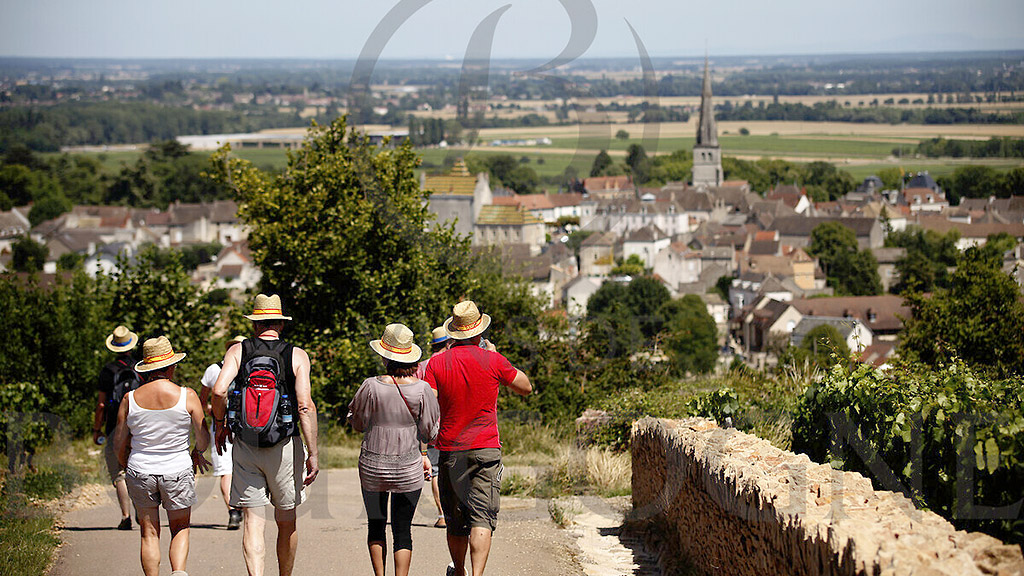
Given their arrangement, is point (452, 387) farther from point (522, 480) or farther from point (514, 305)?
point (514, 305)

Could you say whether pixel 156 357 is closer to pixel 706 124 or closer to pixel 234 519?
pixel 234 519

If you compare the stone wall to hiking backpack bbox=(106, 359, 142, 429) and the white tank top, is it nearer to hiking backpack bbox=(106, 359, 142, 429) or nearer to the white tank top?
the white tank top

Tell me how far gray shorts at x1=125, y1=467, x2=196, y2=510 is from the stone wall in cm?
309

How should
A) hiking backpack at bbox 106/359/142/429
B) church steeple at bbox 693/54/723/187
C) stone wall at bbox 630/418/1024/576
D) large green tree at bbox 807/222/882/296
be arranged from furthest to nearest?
1. church steeple at bbox 693/54/723/187
2. large green tree at bbox 807/222/882/296
3. hiking backpack at bbox 106/359/142/429
4. stone wall at bbox 630/418/1024/576

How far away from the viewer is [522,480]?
9.11 meters

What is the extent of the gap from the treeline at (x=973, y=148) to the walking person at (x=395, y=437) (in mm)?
147851

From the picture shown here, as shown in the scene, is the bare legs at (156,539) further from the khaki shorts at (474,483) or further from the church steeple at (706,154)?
the church steeple at (706,154)

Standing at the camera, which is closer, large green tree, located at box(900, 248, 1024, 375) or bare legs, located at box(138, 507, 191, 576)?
bare legs, located at box(138, 507, 191, 576)

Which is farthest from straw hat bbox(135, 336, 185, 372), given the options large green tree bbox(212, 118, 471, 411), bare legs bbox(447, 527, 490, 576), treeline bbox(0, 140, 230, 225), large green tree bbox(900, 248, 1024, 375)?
treeline bbox(0, 140, 230, 225)

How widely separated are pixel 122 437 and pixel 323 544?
1876mm

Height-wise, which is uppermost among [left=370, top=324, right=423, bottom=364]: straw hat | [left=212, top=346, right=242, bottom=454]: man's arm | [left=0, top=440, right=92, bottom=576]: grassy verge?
[left=370, top=324, right=423, bottom=364]: straw hat

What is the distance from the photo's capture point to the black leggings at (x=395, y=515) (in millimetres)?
5551

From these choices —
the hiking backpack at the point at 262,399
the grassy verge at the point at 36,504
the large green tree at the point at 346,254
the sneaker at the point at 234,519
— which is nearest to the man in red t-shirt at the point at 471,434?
the hiking backpack at the point at 262,399

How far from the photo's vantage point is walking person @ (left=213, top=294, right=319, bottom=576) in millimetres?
5430
